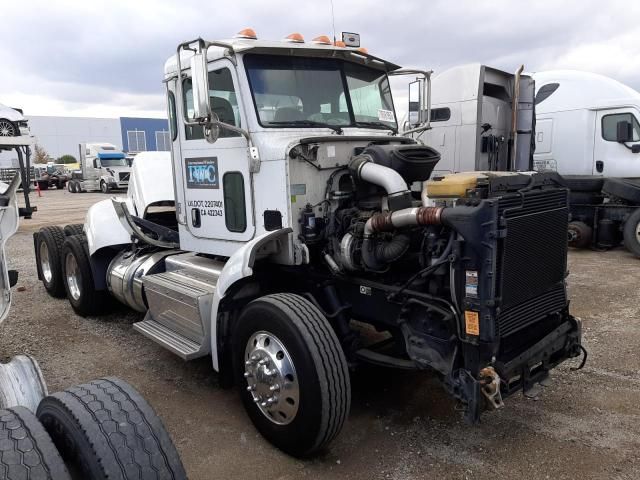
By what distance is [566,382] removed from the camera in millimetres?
4406

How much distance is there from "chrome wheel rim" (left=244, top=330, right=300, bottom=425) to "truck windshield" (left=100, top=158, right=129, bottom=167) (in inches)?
1177

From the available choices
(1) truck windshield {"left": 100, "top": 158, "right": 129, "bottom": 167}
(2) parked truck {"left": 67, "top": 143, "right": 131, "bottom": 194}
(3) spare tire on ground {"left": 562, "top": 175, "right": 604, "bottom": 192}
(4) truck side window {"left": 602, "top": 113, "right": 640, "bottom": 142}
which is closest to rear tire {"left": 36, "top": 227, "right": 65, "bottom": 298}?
(3) spare tire on ground {"left": 562, "top": 175, "right": 604, "bottom": 192}

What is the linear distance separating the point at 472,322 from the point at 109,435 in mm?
1922

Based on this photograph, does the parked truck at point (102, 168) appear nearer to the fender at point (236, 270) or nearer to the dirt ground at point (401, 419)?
the dirt ground at point (401, 419)

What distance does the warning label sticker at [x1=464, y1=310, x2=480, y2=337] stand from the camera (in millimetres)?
2941

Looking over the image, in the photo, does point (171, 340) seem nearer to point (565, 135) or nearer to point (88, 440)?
point (88, 440)

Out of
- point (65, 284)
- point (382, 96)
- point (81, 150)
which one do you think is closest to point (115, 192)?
point (81, 150)

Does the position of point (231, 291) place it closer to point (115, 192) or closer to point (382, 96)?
point (382, 96)

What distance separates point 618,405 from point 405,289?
81.2 inches

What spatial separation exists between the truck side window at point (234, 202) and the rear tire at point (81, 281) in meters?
2.55

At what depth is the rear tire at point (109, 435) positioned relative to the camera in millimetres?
1971

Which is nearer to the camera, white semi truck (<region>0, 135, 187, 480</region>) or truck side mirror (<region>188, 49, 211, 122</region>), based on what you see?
white semi truck (<region>0, 135, 187, 480</region>)

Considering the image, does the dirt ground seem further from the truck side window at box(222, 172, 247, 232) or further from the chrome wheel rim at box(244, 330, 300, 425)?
the truck side window at box(222, 172, 247, 232)

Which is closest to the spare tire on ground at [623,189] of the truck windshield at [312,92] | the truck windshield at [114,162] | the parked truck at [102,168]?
the truck windshield at [312,92]
